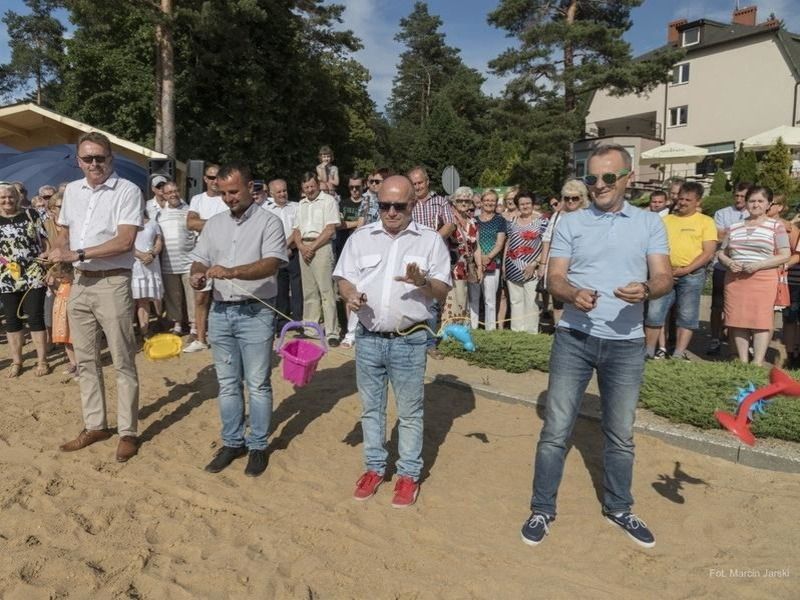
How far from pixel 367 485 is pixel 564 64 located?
27569mm

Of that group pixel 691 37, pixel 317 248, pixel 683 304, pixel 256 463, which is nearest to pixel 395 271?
pixel 256 463

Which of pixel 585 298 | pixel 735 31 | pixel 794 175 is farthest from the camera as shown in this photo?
pixel 735 31

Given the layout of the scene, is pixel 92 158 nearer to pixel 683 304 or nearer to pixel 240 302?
pixel 240 302

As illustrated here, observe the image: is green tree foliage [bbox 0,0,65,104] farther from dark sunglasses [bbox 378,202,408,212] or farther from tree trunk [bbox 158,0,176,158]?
dark sunglasses [bbox 378,202,408,212]

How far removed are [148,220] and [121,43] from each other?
2150 centimetres

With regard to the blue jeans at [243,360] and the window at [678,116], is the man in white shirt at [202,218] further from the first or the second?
the window at [678,116]

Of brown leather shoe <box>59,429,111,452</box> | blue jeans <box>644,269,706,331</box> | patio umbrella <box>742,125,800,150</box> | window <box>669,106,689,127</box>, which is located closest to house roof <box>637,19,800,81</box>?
window <box>669,106,689,127</box>

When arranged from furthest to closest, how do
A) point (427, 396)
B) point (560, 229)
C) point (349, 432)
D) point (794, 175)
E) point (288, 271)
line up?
point (794, 175) → point (288, 271) → point (427, 396) → point (349, 432) → point (560, 229)

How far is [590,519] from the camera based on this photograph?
12.2 ft

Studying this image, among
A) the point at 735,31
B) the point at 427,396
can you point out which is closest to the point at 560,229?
the point at 427,396

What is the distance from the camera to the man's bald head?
3619 mm

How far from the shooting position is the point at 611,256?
3.23 metres

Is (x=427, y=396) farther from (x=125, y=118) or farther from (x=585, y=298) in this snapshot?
(x=125, y=118)

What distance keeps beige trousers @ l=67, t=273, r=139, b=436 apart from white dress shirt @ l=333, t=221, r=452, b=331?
1980 mm
